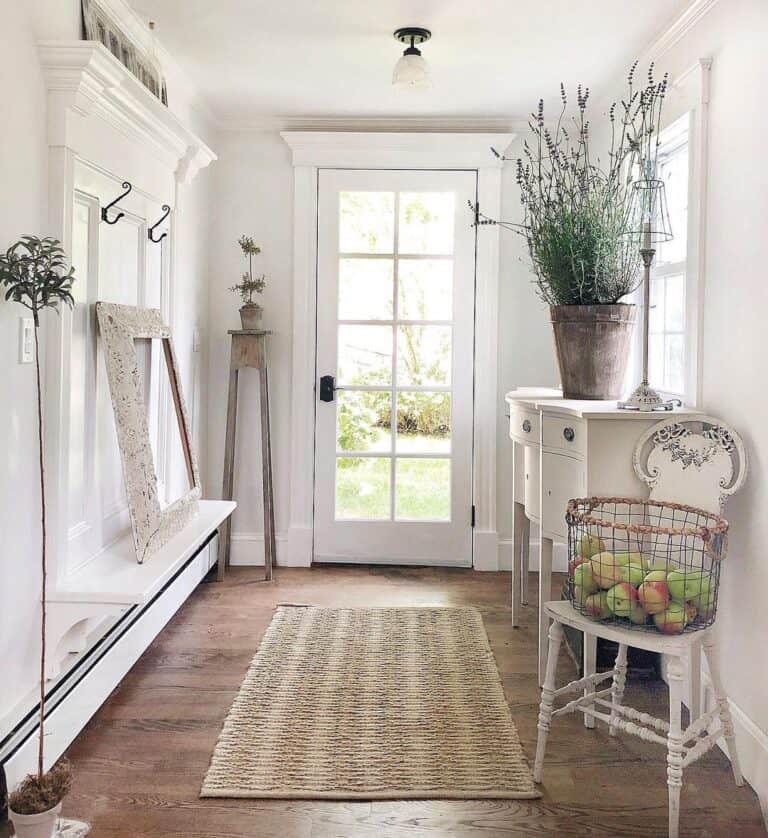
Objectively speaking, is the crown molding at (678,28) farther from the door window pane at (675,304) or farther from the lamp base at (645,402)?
→ the lamp base at (645,402)

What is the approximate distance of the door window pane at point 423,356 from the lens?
4.37 m

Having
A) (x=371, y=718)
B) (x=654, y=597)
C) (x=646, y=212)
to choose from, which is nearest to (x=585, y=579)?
(x=654, y=597)

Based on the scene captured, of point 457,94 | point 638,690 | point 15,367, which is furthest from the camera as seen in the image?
point 457,94

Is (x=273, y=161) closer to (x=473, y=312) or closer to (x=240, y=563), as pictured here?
(x=473, y=312)

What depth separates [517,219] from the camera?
14.2ft

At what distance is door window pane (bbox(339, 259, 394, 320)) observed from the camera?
4.36 metres

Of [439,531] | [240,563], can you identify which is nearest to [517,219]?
[439,531]

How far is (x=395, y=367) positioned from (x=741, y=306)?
7.16 ft

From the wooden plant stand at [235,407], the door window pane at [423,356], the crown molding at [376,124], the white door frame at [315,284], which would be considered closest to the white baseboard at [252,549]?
the white door frame at [315,284]

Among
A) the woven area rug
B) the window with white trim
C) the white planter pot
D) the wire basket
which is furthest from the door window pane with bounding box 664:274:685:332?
the white planter pot

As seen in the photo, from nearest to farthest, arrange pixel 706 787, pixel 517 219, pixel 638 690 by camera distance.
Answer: pixel 706 787
pixel 638 690
pixel 517 219

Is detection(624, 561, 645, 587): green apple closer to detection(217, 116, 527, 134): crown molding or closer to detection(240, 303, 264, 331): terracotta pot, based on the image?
detection(240, 303, 264, 331): terracotta pot

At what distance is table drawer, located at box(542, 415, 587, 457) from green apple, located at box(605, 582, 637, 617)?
0.63m

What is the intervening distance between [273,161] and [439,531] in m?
2.13
